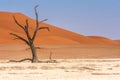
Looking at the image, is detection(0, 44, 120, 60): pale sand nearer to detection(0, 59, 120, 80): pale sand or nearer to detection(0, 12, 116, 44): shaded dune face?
detection(0, 59, 120, 80): pale sand

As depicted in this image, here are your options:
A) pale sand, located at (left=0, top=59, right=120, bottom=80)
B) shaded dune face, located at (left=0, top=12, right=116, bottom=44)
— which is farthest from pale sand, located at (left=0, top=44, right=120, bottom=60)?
shaded dune face, located at (left=0, top=12, right=116, bottom=44)

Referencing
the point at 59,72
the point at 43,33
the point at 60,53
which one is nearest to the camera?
the point at 59,72

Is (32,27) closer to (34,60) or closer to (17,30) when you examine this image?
(17,30)

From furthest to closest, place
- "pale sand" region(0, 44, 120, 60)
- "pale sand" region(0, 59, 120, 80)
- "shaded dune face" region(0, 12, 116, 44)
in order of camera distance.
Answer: "shaded dune face" region(0, 12, 116, 44) → "pale sand" region(0, 44, 120, 60) → "pale sand" region(0, 59, 120, 80)

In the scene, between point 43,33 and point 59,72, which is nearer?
point 59,72

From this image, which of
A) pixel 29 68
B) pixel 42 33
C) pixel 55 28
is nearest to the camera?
pixel 29 68

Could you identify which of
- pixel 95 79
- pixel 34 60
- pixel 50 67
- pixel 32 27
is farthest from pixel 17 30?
pixel 95 79

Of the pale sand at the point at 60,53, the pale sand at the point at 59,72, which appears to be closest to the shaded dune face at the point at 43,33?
the pale sand at the point at 60,53

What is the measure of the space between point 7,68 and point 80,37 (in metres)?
77.5

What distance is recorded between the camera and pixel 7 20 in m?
99.7

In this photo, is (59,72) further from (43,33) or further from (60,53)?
(43,33)

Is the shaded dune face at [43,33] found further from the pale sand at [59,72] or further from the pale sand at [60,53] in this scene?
the pale sand at [59,72]

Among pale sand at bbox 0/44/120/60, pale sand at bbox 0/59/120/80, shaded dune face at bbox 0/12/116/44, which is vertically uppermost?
shaded dune face at bbox 0/12/116/44

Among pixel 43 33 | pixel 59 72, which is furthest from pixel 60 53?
pixel 43 33
